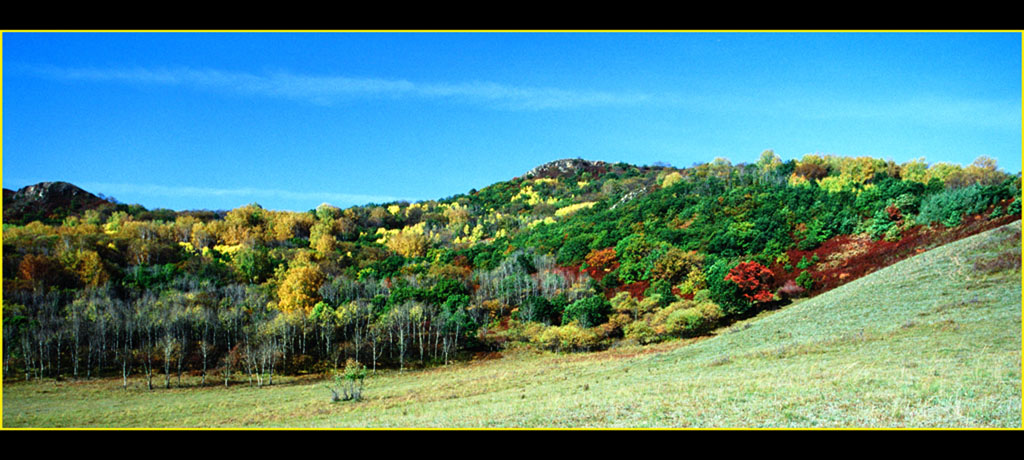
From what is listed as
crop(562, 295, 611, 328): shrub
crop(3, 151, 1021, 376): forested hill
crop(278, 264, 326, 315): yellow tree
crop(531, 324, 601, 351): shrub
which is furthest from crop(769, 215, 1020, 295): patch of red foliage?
crop(278, 264, 326, 315): yellow tree

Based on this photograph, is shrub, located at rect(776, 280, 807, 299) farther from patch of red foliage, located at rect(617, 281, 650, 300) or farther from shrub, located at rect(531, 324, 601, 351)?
shrub, located at rect(531, 324, 601, 351)

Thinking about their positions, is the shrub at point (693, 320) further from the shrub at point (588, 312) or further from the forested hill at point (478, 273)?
the shrub at point (588, 312)

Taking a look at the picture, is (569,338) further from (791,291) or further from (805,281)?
(805,281)

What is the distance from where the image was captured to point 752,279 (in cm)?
4612

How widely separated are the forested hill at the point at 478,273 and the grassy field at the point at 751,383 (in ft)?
14.1

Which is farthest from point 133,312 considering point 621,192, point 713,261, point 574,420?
point 621,192

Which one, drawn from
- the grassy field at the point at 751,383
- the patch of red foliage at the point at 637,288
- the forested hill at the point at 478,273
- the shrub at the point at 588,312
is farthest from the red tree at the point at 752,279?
the shrub at the point at 588,312

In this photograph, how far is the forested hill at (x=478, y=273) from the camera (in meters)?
44.4

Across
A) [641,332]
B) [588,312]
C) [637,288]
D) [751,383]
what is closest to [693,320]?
[641,332]

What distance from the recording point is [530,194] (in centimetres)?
14700

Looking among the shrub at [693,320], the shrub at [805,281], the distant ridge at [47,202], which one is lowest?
the shrub at [693,320]

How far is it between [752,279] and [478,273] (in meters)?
29.6

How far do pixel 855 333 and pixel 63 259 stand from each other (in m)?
69.2
